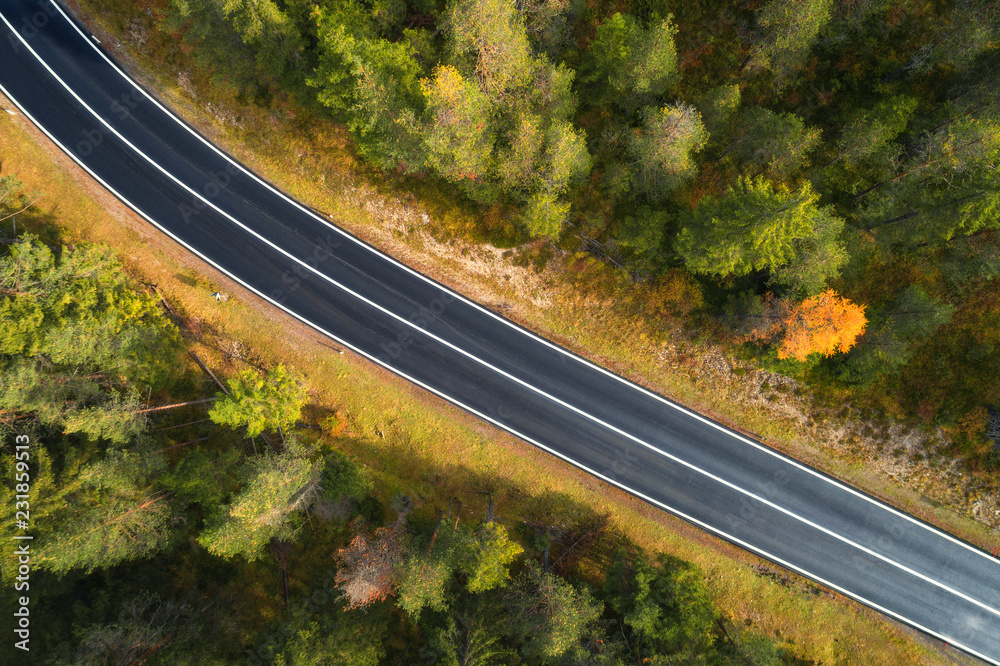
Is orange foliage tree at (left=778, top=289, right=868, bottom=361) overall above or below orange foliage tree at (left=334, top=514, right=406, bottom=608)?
above

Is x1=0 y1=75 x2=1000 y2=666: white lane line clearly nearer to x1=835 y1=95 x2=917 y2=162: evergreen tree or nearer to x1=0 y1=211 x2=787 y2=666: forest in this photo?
x1=0 y1=211 x2=787 y2=666: forest

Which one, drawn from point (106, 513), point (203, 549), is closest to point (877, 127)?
point (106, 513)

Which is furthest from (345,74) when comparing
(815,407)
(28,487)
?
(815,407)

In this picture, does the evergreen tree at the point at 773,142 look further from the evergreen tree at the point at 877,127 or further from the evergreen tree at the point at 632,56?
the evergreen tree at the point at 632,56

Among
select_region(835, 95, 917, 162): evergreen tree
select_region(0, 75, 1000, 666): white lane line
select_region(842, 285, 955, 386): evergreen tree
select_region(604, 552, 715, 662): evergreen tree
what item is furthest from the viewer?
select_region(0, 75, 1000, 666): white lane line

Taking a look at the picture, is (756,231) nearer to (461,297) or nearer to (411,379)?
(461,297)

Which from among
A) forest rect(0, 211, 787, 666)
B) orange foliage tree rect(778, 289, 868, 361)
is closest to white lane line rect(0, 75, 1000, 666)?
forest rect(0, 211, 787, 666)
